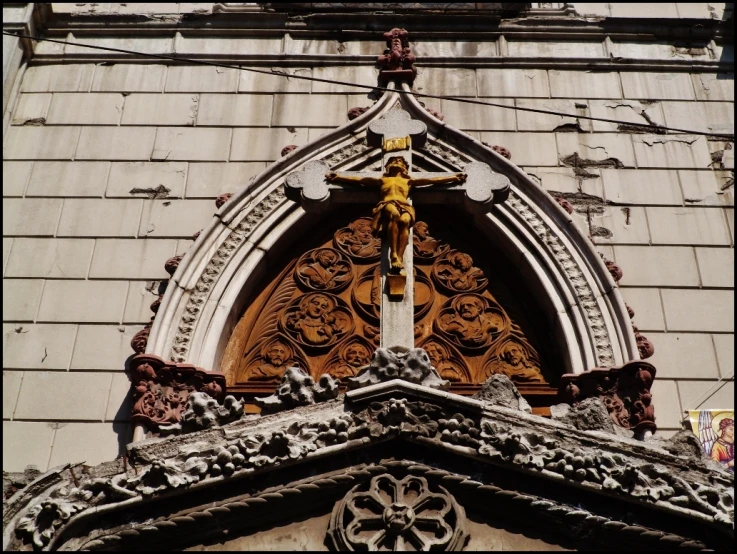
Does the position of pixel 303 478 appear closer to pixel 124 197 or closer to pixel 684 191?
pixel 124 197

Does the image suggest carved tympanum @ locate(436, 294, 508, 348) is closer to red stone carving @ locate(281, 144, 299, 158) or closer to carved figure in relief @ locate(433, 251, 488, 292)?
carved figure in relief @ locate(433, 251, 488, 292)

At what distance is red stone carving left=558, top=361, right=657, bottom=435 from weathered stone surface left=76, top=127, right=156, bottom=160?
5007 millimetres

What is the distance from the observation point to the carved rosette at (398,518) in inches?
233

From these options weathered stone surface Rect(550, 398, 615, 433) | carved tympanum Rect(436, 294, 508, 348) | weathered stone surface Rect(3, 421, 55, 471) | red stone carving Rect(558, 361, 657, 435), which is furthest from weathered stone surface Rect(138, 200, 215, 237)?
weathered stone surface Rect(550, 398, 615, 433)

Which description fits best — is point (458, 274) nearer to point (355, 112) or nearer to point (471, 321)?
point (471, 321)

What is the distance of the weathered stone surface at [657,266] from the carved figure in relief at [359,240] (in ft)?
7.78

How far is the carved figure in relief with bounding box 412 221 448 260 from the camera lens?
1003cm

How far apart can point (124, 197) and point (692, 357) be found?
5728 mm

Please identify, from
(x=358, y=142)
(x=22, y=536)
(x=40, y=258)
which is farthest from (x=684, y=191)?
(x=22, y=536)

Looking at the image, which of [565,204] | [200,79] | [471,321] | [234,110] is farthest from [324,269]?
[200,79]

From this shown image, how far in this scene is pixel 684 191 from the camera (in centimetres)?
1027

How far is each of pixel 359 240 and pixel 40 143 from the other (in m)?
3.60

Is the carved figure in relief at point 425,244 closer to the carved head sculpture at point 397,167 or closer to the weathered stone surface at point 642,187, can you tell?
the carved head sculpture at point 397,167

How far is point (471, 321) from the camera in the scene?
959 centimetres
